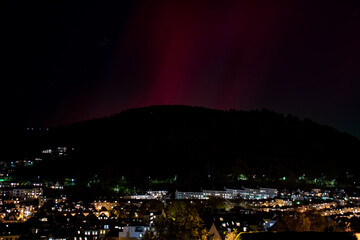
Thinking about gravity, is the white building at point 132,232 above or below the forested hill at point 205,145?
below

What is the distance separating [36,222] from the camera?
34688 millimetres

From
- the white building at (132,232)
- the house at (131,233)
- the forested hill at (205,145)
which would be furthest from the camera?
the forested hill at (205,145)

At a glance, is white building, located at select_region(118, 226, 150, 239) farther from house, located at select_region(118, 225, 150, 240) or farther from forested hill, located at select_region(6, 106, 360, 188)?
forested hill, located at select_region(6, 106, 360, 188)

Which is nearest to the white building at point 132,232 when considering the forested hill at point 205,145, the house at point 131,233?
the house at point 131,233

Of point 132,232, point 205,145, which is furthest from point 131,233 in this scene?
point 205,145

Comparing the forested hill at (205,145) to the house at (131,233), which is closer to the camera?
the house at (131,233)

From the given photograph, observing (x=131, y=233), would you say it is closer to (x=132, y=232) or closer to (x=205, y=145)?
(x=132, y=232)

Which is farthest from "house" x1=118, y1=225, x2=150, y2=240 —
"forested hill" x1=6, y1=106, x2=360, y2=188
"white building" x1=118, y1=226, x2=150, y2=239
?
"forested hill" x1=6, y1=106, x2=360, y2=188

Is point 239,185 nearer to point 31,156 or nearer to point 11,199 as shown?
point 11,199

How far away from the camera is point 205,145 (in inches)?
4321

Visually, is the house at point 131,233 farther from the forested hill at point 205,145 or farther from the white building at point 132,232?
the forested hill at point 205,145

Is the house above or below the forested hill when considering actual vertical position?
below

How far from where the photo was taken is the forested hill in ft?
293

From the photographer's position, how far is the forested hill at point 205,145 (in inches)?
3519
